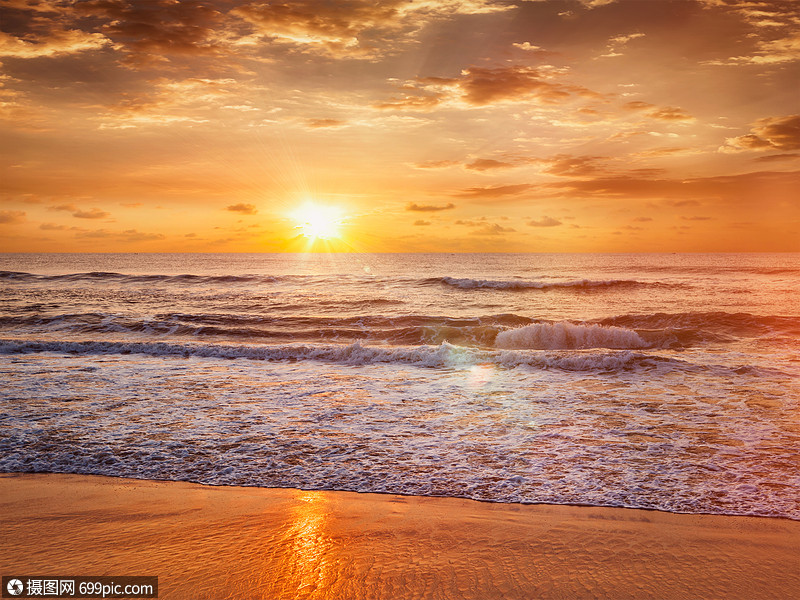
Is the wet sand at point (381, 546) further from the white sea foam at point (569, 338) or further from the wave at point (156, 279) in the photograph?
the wave at point (156, 279)

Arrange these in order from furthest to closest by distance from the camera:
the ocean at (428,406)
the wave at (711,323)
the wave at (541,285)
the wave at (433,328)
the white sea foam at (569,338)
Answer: the wave at (541,285)
the wave at (711,323)
the wave at (433,328)
the white sea foam at (569,338)
the ocean at (428,406)

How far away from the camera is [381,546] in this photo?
5.11 metres

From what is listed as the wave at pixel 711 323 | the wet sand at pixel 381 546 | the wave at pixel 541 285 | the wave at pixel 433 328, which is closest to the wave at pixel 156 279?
the wave at pixel 541 285

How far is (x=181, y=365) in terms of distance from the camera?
16422 millimetres

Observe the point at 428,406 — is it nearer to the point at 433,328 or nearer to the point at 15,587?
the point at 15,587

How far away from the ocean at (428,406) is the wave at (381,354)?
0.09 m

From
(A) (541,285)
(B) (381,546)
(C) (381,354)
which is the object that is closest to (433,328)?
(C) (381,354)

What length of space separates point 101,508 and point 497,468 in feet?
16.4

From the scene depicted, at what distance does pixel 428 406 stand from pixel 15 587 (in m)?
7.79

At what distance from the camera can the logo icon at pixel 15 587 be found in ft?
13.9

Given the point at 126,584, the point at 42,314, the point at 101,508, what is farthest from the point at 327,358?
the point at 42,314

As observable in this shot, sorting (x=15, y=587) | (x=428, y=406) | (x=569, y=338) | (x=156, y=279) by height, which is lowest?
(x=569, y=338)

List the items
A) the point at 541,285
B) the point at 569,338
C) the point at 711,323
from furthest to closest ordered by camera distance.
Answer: the point at 541,285
the point at 711,323
the point at 569,338

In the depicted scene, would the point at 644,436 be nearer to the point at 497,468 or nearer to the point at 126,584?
the point at 497,468
